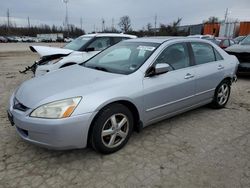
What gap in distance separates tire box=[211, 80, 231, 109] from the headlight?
3110 millimetres

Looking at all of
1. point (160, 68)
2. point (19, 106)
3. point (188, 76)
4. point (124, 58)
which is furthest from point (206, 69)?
point (19, 106)

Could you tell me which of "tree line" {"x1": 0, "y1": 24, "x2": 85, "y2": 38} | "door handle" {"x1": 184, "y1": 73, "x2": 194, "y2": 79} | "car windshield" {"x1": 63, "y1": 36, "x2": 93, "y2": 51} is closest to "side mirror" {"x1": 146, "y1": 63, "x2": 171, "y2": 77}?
"door handle" {"x1": 184, "y1": 73, "x2": 194, "y2": 79}

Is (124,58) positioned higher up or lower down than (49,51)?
higher up

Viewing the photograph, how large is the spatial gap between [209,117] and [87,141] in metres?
2.60

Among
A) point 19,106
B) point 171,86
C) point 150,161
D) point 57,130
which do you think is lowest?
point 150,161

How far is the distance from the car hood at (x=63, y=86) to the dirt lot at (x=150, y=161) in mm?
764

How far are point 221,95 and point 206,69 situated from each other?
0.88 meters

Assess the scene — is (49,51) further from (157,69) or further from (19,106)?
(157,69)

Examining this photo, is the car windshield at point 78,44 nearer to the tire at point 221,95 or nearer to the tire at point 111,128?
the tire at point 221,95

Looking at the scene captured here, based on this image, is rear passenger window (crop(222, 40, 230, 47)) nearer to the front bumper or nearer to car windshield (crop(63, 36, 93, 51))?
car windshield (crop(63, 36, 93, 51))

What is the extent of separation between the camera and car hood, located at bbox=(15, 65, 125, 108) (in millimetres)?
2842

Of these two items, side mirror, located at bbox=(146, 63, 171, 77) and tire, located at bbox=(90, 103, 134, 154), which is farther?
side mirror, located at bbox=(146, 63, 171, 77)

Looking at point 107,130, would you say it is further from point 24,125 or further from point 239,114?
point 239,114

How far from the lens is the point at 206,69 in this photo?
14.2 ft
